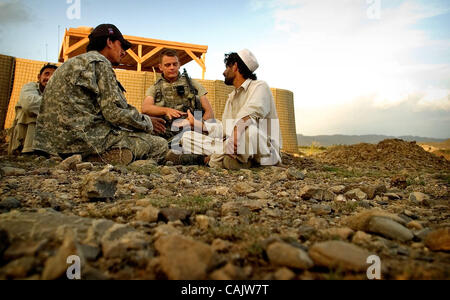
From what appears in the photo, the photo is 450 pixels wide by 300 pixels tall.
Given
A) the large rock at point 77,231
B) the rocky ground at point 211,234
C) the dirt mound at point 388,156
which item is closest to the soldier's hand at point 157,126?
the rocky ground at point 211,234

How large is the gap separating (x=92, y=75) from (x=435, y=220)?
3.32m

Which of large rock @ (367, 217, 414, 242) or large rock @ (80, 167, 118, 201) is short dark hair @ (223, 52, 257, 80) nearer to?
large rock @ (80, 167, 118, 201)

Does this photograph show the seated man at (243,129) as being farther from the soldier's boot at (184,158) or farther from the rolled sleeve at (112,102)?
the rolled sleeve at (112,102)

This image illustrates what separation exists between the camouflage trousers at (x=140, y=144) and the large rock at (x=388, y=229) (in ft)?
9.99

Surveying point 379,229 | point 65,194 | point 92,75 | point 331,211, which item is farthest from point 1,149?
point 379,229

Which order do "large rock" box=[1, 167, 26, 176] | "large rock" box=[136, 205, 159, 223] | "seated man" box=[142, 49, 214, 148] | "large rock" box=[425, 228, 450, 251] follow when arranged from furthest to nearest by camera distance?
1. "seated man" box=[142, 49, 214, 148]
2. "large rock" box=[1, 167, 26, 176]
3. "large rock" box=[136, 205, 159, 223]
4. "large rock" box=[425, 228, 450, 251]

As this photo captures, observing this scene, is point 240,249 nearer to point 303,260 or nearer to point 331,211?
point 303,260

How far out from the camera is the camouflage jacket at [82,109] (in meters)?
3.35

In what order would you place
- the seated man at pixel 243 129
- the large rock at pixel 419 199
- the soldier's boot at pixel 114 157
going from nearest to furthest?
1. the large rock at pixel 419 199
2. the soldier's boot at pixel 114 157
3. the seated man at pixel 243 129

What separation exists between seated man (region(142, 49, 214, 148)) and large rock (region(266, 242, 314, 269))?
149 inches

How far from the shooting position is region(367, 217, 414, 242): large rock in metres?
1.28

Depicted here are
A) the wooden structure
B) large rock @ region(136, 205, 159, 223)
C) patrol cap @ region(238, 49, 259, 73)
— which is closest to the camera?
large rock @ region(136, 205, 159, 223)

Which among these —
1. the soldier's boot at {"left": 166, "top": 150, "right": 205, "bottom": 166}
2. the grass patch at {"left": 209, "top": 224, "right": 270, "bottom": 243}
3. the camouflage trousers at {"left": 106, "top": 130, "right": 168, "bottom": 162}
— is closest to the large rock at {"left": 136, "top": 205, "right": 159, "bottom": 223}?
the grass patch at {"left": 209, "top": 224, "right": 270, "bottom": 243}

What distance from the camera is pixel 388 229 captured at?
130cm
